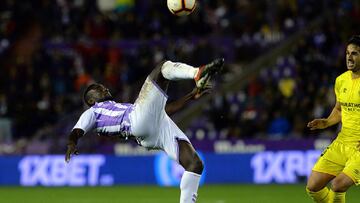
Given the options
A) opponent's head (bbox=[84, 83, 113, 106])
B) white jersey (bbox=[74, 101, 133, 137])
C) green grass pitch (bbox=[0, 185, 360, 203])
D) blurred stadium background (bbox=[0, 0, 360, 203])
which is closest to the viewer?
white jersey (bbox=[74, 101, 133, 137])

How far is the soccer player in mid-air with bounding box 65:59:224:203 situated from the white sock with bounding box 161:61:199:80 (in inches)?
0.7

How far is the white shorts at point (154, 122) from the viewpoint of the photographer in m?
10.4

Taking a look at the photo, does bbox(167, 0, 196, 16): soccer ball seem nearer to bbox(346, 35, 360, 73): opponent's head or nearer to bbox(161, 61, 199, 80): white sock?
bbox(161, 61, 199, 80): white sock

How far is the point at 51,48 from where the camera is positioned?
25062 mm

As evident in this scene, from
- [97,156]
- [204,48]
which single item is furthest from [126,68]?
[97,156]

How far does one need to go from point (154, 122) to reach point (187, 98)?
461mm

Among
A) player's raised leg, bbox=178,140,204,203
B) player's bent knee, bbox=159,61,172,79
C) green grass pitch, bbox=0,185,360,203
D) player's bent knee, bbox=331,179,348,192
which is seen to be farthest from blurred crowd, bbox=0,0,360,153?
player's bent knee, bbox=159,61,172,79

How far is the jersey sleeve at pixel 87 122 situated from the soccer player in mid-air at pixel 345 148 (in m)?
2.49

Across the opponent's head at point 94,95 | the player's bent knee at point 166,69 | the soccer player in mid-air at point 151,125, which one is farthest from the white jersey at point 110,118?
the player's bent knee at point 166,69

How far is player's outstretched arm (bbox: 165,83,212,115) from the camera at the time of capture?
949 cm

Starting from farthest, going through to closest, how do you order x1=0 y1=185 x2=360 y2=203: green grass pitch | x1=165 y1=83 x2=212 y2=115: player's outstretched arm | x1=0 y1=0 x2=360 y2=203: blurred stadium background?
x1=0 y1=0 x2=360 y2=203: blurred stadium background → x1=0 y1=185 x2=360 y2=203: green grass pitch → x1=165 y1=83 x2=212 y2=115: player's outstretched arm

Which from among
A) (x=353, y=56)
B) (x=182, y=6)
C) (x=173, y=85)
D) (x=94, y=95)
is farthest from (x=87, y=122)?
(x=173, y=85)

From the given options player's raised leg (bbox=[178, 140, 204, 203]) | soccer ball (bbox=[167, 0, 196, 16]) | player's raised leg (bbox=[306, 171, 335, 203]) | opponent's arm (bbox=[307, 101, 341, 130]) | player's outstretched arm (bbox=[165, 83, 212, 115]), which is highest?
soccer ball (bbox=[167, 0, 196, 16])

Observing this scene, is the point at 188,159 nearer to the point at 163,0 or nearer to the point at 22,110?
the point at 22,110
